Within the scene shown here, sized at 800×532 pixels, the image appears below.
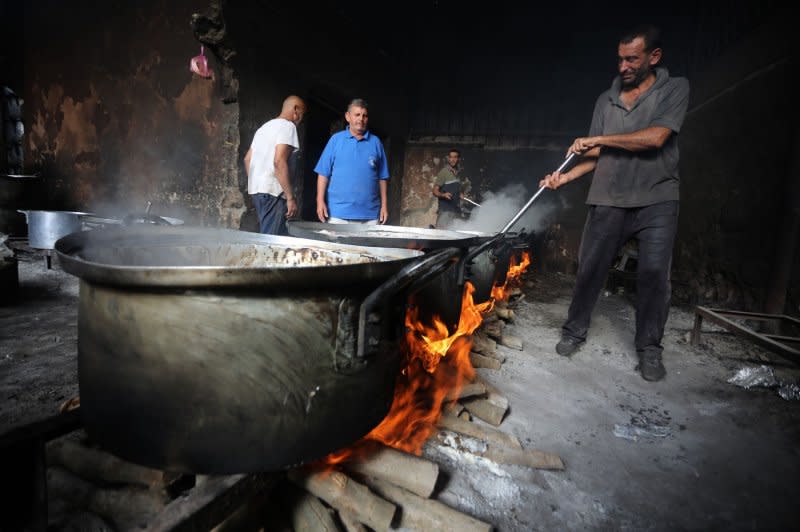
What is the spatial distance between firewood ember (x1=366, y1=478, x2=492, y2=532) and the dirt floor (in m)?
0.15

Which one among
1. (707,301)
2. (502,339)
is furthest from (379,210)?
(707,301)

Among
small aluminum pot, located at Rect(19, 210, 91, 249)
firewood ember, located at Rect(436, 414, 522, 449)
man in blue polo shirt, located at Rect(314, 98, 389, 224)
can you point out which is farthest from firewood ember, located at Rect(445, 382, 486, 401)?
small aluminum pot, located at Rect(19, 210, 91, 249)

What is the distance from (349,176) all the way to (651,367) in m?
3.01

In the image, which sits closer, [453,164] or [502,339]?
[502,339]

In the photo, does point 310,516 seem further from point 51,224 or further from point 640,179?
point 51,224

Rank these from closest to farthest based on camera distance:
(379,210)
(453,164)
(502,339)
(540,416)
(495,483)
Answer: (495,483), (540,416), (502,339), (379,210), (453,164)

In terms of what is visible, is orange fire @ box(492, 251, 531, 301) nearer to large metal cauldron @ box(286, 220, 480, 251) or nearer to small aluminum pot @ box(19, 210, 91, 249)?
large metal cauldron @ box(286, 220, 480, 251)

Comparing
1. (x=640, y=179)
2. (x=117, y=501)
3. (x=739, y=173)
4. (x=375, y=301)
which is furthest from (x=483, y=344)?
(x=739, y=173)

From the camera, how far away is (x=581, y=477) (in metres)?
1.76

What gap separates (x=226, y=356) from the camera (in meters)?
1.02

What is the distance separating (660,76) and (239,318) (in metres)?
3.21

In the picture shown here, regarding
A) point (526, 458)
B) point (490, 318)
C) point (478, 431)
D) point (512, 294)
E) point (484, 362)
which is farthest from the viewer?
point (512, 294)

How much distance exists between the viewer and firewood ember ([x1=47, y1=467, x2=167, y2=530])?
132 centimetres

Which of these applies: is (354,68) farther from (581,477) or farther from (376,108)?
(581,477)
